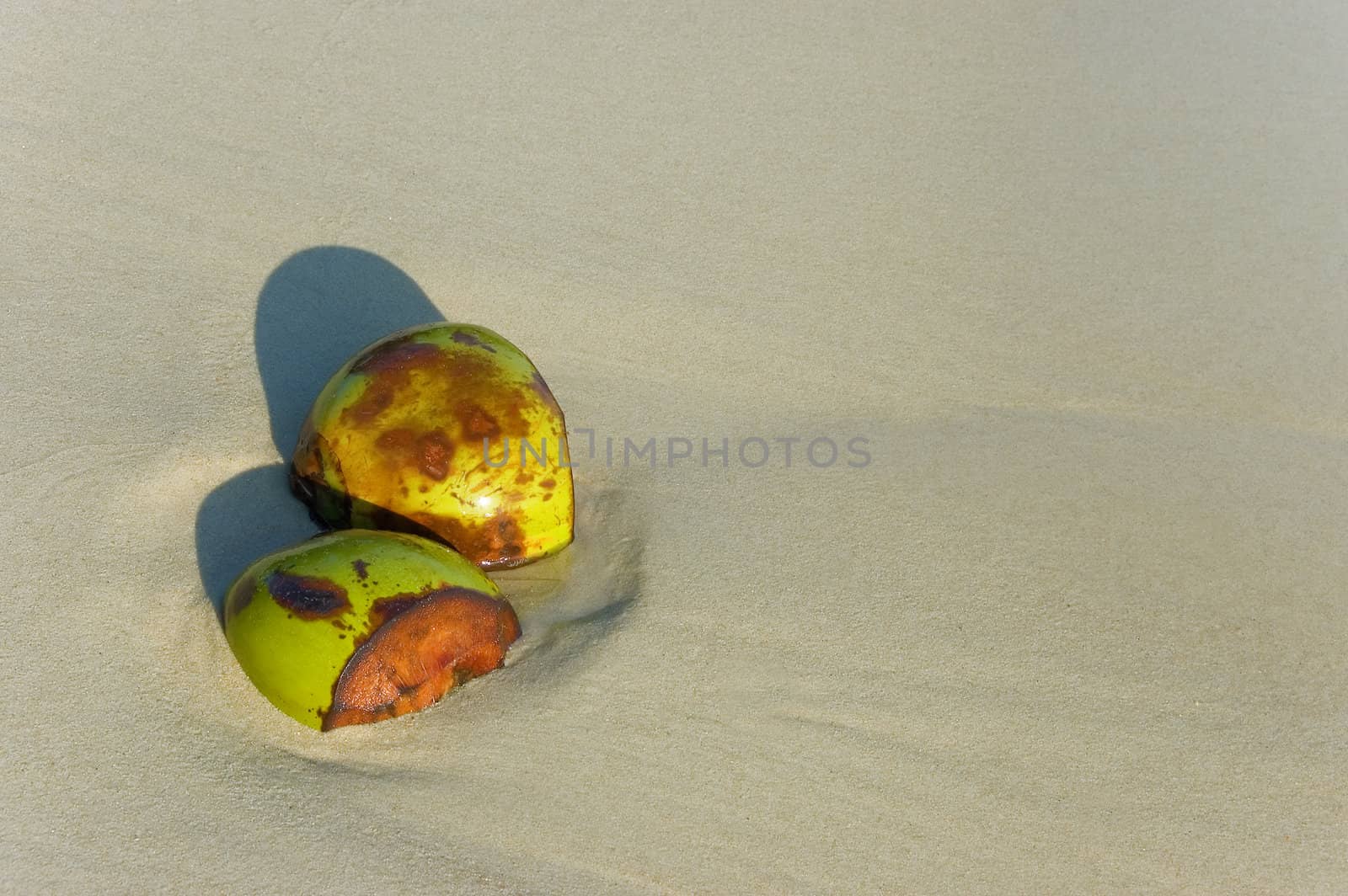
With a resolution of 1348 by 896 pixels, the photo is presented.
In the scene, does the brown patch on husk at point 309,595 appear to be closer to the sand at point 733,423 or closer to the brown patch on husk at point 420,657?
the brown patch on husk at point 420,657

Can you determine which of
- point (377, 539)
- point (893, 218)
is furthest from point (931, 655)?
point (893, 218)

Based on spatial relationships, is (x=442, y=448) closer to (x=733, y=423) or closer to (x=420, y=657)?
(x=420, y=657)

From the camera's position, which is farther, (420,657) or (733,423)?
(733,423)

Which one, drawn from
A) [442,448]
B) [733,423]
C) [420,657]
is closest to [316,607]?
[420,657]

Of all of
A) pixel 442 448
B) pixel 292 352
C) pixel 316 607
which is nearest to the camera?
pixel 316 607

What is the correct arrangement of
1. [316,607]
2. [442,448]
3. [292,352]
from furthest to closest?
1. [292,352]
2. [442,448]
3. [316,607]

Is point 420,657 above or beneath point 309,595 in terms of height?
beneath

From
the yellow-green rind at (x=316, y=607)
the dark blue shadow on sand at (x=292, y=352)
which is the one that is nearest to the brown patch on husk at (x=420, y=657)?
the yellow-green rind at (x=316, y=607)

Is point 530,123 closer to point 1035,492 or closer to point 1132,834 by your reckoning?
point 1035,492
